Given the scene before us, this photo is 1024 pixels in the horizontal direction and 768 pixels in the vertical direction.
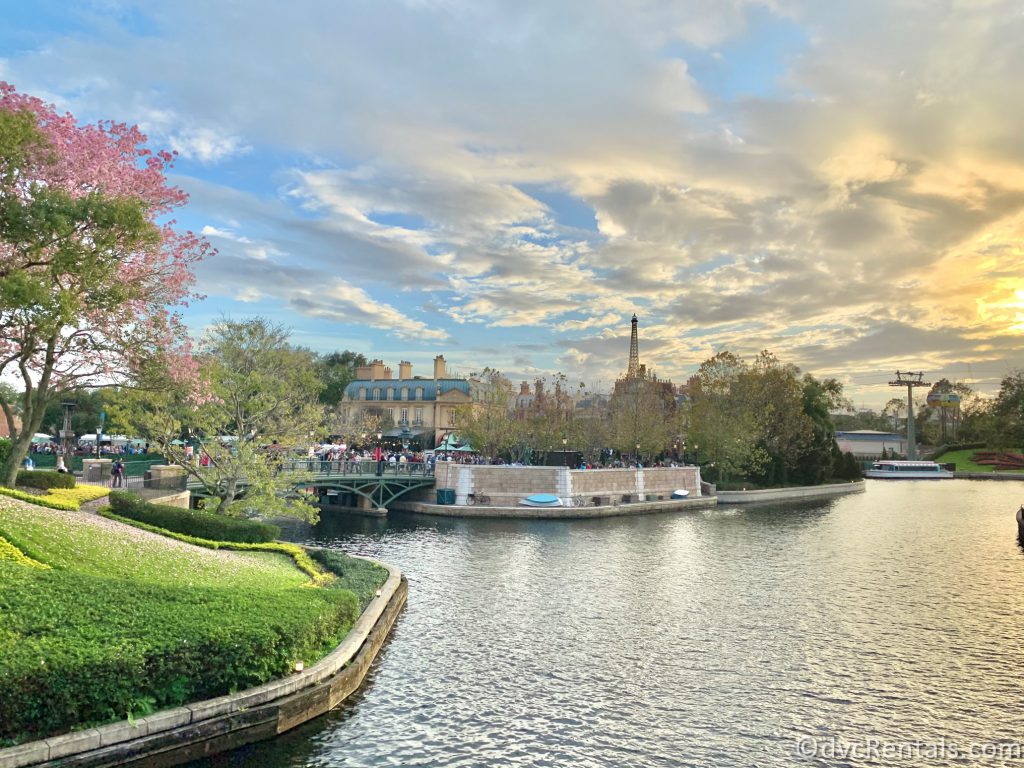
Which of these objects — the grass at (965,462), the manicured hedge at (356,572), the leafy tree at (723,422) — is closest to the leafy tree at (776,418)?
the leafy tree at (723,422)

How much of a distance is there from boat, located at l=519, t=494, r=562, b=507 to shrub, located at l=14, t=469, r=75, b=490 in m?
35.1

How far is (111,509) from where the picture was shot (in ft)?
91.8

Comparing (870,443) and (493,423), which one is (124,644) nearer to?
(493,423)

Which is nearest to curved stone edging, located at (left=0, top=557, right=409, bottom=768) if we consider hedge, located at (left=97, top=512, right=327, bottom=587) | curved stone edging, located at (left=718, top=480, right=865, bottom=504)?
hedge, located at (left=97, top=512, right=327, bottom=587)

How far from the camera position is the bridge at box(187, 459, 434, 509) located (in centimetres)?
5256

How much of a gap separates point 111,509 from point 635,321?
127 metres

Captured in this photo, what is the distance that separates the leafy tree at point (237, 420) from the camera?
3284cm

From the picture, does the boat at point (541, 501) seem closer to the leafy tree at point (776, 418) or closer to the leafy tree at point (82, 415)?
A: the leafy tree at point (776, 418)

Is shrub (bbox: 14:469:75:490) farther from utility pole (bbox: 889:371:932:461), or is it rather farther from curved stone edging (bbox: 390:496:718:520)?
utility pole (bbox: 889:371:932:461)

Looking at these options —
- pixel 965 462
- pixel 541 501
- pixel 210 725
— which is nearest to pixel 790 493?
pixel 541 501

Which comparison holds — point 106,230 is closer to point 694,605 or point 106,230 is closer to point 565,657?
point 565,657

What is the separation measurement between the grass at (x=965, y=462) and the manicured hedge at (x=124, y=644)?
129972 millimetres

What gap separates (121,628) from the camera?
13.2 m

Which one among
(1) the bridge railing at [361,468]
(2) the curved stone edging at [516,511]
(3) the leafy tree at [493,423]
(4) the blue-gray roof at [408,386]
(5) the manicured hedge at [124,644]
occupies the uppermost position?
(4) the blue-gray roof at [408,386]
